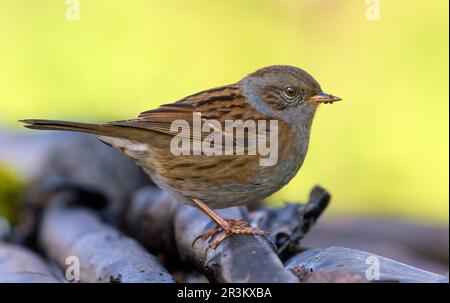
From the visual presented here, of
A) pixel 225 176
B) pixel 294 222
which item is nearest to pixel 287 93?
pixel 225 176

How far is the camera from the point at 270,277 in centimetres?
226

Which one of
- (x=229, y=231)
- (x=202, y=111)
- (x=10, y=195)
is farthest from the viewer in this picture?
(x=10, y=195)

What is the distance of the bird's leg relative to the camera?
3.17 m

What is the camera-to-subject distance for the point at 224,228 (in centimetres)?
336

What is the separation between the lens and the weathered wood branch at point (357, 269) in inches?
90.7

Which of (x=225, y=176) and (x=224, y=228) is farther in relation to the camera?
(x=225, y=176)

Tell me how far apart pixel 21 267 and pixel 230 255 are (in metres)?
1.24

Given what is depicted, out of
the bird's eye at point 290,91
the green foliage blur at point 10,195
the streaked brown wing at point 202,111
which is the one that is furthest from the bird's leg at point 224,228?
the green foliage blur at point 10,195

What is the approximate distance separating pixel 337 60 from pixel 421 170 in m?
1.45

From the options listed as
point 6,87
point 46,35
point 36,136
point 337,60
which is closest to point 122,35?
point 46,35

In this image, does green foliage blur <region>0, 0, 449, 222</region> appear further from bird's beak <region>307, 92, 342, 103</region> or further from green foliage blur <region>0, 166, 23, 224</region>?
bird's beak <region>307, 92, 342, 103</region>

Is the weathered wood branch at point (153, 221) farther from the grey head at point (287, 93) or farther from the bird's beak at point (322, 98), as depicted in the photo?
the bird's beak at point (322, 98)

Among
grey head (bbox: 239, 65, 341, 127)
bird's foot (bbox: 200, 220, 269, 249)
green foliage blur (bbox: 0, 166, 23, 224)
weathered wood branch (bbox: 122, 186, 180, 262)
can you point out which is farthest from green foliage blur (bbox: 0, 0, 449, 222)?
bird's foot (bbox: 200, 220, 269, 249)

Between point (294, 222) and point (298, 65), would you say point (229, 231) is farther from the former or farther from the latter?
point (298, 65)
